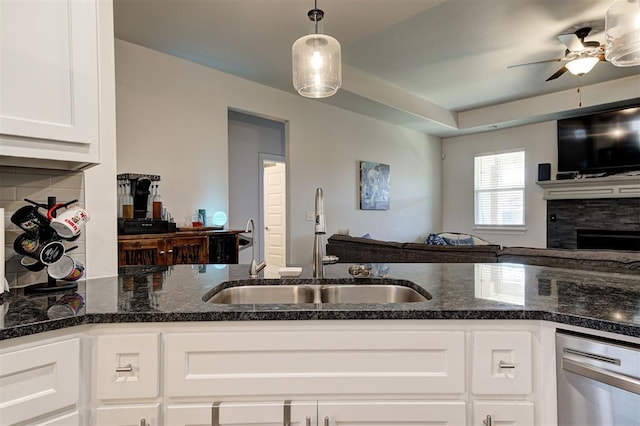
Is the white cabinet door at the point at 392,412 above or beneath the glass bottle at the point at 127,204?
beneath

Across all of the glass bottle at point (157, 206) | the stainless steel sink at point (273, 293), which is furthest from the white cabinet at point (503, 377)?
the glass bottle at point (157, 206)

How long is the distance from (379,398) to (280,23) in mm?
3082

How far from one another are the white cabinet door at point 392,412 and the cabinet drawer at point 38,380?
26.7 inches

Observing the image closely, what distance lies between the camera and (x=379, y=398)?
3.54 ft

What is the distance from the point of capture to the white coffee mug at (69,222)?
1.29 m

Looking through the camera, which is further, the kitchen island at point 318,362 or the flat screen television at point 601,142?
the flat screen television at point 601,142

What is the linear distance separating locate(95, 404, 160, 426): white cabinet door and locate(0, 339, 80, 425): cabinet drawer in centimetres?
9

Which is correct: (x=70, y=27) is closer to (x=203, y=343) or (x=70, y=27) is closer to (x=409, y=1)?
(x=203, y=343)

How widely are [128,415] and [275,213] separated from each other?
16.8ft

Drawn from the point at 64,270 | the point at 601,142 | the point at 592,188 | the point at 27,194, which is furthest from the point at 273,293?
the point at 601,142

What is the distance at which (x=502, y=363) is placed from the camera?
3.50 ft

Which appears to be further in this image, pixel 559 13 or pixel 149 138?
pixel 149 138

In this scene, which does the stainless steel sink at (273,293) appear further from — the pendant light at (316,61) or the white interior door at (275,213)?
the white interior door at (275,213)

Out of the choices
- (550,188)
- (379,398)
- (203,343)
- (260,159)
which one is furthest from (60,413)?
(550,188)
